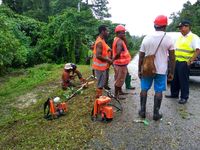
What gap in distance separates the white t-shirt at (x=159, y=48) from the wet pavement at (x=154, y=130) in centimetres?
106

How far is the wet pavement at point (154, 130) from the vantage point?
5044mm

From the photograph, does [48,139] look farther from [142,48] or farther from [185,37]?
[185,37]

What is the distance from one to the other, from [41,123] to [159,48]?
2.90 m

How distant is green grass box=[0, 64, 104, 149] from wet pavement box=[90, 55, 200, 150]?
329mm

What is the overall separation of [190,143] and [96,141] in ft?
5.08

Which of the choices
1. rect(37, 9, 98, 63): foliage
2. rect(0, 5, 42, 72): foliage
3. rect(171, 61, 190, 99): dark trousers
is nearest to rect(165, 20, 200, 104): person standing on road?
rect(171, 61, 190, 99): dark trousers

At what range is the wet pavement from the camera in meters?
5.04

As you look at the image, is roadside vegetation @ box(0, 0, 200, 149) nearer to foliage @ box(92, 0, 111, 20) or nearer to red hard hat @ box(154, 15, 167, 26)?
red hard hat @ box(154, 15, 167, 26)

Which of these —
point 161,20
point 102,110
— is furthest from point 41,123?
point 161,20

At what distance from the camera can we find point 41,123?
259 inches

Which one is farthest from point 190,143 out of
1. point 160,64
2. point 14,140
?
point 14,140

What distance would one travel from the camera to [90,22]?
26.2 meters

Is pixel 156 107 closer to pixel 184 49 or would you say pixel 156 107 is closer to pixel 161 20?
pixel 161 20

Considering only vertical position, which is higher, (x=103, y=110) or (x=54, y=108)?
(x=103, y=110)
